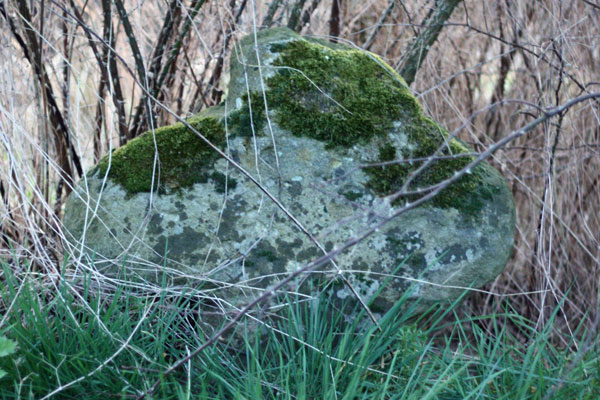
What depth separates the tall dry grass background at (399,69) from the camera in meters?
2.59

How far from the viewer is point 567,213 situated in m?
3.07

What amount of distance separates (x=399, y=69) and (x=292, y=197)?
1.11m

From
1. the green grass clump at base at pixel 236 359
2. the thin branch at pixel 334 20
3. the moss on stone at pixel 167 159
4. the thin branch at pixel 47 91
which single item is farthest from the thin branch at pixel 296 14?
the green grass clump at base at pixel 236 359

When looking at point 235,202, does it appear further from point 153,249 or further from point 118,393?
point 118,393

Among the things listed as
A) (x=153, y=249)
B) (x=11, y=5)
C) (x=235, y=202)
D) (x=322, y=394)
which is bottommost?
(x=322, y=394)

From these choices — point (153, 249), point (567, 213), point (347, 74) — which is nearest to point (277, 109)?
point (347, 74)

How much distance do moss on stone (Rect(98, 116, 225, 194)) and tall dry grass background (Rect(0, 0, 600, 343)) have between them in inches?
13.6

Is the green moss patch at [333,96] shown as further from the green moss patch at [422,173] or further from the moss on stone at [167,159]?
the moss on stone at [167,159]

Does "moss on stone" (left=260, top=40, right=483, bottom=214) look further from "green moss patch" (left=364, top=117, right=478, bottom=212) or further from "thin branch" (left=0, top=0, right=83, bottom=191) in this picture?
"thin branch" (left=0, top=0, right=83, bottom=191)

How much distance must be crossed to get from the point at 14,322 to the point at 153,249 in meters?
0.47

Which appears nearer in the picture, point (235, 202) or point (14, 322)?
point (14, 322)

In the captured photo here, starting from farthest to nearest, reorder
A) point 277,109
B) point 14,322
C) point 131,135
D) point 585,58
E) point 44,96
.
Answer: point 585,58
point 131,135
point 44,96
point 277,109
point 14,322

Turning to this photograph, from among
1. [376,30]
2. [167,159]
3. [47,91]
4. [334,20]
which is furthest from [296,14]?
[47,91]

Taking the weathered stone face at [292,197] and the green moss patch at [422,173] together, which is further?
the green moss patch at [422,173]
